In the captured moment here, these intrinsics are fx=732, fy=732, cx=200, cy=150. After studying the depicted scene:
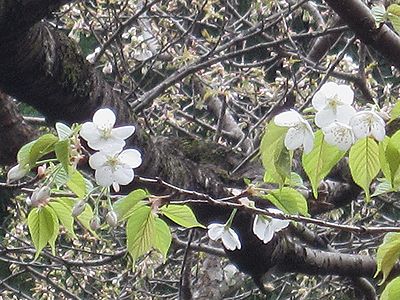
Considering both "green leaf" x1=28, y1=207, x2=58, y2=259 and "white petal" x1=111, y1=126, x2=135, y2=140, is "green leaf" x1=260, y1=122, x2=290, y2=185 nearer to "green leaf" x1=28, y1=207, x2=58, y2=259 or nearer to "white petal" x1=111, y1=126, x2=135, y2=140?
"white petal" x1=111, y1=126, x2=135, y2=140

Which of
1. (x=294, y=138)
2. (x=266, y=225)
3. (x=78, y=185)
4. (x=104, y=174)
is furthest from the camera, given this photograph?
(x=266, y=225)

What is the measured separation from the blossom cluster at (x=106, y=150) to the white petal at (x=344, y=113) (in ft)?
1.00

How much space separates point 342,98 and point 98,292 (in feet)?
11.4

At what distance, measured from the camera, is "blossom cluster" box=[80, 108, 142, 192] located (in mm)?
1104

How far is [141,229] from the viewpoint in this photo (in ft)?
3.72

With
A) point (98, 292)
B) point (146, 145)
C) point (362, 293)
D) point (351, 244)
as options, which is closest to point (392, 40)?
point (146, 145)

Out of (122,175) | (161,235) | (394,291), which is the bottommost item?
(394,291)

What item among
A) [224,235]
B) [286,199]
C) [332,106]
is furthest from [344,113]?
[224,235]

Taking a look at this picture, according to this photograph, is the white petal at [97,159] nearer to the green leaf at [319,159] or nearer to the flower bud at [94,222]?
the flower bud at [94,222]

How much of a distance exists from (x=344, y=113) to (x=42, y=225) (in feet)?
1.70

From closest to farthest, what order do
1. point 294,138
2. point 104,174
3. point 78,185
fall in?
point 294,138
point 104,174
point 78,185

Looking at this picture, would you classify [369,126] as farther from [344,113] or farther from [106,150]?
[106,150]

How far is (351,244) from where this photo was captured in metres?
3.93

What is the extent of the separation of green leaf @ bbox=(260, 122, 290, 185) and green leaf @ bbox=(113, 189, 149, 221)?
0.21m
